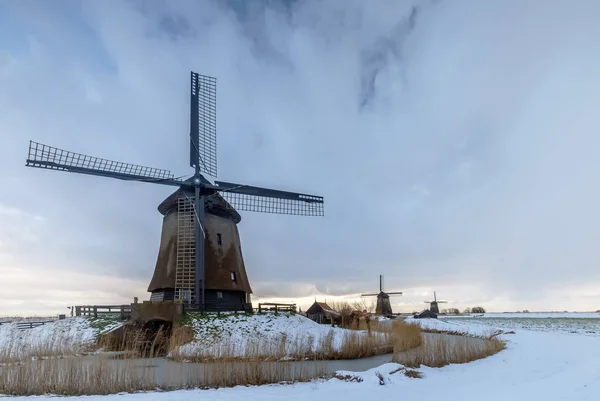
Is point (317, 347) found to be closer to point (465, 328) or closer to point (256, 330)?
point (256, 330)

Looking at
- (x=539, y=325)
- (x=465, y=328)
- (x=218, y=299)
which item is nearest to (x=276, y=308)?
(x=218, y=299)

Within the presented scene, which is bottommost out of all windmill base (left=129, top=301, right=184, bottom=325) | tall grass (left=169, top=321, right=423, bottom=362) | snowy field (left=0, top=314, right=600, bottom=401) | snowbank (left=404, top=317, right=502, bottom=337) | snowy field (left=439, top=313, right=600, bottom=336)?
snowy field (left=439, top=313, right=600, bottom=336)

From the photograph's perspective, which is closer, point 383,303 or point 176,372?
point 176,372

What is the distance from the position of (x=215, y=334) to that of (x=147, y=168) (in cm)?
940

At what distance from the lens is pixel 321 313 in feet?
111

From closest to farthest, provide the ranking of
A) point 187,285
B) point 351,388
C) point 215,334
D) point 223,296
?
point 351,388
point 215,334
point 187,285
point 223,296

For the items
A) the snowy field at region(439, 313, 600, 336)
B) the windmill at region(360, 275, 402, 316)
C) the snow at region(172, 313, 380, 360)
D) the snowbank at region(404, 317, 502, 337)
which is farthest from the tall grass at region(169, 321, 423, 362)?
the windmill at region(360, 275, 402, 316)

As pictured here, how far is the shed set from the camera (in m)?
30.0

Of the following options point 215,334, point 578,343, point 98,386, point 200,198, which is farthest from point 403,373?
point 200,198

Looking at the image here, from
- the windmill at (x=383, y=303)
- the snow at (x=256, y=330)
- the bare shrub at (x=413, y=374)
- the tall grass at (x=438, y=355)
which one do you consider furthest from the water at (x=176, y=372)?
the windmill at (x=383, y=303)

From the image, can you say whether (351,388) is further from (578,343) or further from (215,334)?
(578,343)

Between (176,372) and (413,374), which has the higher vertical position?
(176,372)

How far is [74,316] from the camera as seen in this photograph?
2145cm

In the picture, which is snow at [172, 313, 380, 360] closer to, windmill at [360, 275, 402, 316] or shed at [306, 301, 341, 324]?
shed at [306, 301, 341, 324]
